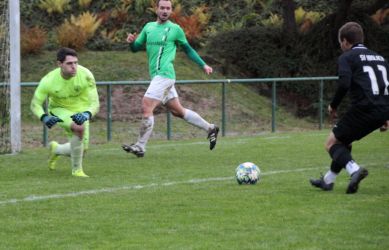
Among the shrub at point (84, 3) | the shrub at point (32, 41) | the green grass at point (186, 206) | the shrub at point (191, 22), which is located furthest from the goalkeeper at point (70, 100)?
the shrub at point (84, 3)

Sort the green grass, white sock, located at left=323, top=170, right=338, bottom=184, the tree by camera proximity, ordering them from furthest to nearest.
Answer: the tree
white sock, located at left=323, top=170, right=338, bottom=184
the green grass

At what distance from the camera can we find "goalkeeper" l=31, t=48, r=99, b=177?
39.8 feet

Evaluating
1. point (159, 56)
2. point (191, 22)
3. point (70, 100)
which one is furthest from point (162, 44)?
point (191, 22)

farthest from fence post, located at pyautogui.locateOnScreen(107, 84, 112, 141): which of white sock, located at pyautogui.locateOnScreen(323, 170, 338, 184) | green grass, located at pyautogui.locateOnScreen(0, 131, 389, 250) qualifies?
white sock, located at pyautogui.locateOnScreen(323, 170, 338, 184)

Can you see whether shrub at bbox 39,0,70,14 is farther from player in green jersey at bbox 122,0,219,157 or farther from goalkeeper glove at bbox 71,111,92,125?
goalkeeper glove at bbox 71,111,92,125

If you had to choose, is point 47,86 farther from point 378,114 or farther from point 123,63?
point 123,63

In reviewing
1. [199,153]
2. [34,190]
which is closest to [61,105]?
[34,190]

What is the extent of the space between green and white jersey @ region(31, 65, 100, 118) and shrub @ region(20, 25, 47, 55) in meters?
14.8

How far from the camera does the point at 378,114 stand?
10289 mm

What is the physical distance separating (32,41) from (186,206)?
60.5 feet

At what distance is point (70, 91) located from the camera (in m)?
12.6

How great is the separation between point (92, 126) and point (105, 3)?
1133 cm

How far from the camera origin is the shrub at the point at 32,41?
27.2m

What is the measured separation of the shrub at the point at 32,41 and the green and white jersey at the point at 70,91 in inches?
584
